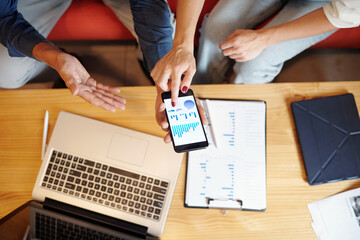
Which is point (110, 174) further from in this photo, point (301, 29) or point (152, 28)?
point (301, 29)

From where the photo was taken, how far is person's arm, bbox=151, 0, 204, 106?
2.19 feet

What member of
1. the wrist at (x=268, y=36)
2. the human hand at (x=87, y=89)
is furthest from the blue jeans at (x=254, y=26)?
the human hand at (x=87, y=89)

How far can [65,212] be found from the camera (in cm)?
70

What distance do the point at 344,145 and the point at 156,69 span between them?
594mm

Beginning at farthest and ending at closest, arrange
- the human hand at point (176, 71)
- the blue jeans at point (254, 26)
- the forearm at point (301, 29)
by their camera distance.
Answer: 1. the blue jeans at point (254, 26)
2. the forearm at point (301, 29)
3. the human hand at point (176, 71)

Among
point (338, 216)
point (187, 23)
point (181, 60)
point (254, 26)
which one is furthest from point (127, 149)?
point (254, 26)

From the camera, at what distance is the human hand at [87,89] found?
750 mm

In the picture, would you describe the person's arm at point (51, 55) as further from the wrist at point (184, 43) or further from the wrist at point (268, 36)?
the wrist at point (268, 36)

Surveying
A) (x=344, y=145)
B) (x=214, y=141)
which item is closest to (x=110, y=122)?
(x=214, y=141)

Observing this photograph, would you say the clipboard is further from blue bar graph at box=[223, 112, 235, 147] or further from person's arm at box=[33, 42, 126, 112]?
person's arm at box=[33, 42, 126, 112]

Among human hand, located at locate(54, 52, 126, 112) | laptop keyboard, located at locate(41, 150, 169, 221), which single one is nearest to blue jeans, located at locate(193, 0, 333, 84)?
human hand, located at locate(54, 52, 126, 112)

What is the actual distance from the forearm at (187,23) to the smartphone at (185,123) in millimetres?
149

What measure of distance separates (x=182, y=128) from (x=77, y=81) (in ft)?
1.22

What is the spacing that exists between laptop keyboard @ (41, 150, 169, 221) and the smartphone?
0.46 feet
